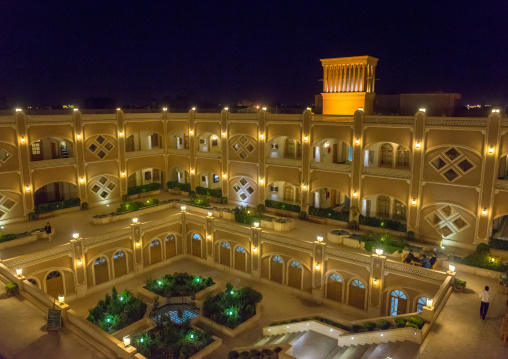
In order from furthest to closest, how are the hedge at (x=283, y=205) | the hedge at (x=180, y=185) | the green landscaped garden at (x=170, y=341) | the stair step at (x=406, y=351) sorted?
1. the hedge at (x=180, y=185)
2. the hedge at (x=283, y=205)
3. the green landscaped garden at (x=170, y=341)
4. the stair step at (x=406, y=351)

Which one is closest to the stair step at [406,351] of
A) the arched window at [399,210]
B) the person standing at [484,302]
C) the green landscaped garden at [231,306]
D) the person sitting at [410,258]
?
the person standing at [484,302]

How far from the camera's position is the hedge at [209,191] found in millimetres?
30672

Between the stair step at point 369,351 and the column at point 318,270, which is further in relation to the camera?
the column at point 318,270

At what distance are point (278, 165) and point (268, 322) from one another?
11193mm

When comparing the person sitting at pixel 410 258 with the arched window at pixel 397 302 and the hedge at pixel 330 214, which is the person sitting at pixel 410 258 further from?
the hedge at pixel 330 214

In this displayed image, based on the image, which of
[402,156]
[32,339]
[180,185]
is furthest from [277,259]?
[32,339]

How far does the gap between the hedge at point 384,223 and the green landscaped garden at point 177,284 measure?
32.0 ft

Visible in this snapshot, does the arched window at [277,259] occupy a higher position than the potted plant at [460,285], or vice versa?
the potted plant at [460,285]

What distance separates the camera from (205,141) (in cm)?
3266

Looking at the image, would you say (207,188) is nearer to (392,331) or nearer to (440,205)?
(440,205)

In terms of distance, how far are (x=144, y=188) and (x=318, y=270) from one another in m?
16.4

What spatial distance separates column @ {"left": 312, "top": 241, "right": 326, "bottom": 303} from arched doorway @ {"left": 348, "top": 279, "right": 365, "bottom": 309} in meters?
1.62

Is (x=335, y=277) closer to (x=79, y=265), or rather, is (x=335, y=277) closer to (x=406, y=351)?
(x=406, y=351)

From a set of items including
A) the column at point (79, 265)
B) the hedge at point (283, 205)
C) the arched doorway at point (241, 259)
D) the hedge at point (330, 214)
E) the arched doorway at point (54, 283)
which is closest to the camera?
the arched doorway at point (54, 283)
